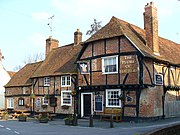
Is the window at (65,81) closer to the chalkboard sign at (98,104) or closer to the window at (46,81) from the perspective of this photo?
the window at (46,81)

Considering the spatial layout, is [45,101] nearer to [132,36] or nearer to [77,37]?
[77,37]

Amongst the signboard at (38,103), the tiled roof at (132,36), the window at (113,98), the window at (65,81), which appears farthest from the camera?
the signboard at (38,103)

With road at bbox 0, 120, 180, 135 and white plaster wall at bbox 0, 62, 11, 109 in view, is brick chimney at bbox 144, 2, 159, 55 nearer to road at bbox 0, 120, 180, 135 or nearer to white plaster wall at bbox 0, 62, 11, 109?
road at bbox 0, 120, 180, 135

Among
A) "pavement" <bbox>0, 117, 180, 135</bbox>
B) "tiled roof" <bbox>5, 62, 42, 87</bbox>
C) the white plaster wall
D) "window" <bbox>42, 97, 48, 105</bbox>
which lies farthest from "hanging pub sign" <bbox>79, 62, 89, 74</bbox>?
the white plaster wall

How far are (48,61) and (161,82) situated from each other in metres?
14.6

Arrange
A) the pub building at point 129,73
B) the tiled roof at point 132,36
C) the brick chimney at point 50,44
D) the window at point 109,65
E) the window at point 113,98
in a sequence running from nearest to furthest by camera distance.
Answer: the pub building at point 129,73, the tiled roof at point 132,36, the window at point 113,98, the window at point 109,65, the brick chimney at point 50,44

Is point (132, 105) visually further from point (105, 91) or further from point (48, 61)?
point (48, 61)

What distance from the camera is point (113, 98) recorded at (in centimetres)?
2241

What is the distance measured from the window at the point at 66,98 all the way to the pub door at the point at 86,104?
173 cm

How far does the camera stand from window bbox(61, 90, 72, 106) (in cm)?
2647

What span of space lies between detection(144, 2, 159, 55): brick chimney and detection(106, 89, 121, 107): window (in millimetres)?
4876

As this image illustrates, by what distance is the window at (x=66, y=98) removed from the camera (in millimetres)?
26466

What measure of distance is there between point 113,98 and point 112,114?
4.52ft

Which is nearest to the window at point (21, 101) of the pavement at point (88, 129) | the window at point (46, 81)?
the window at point (46, 81)
